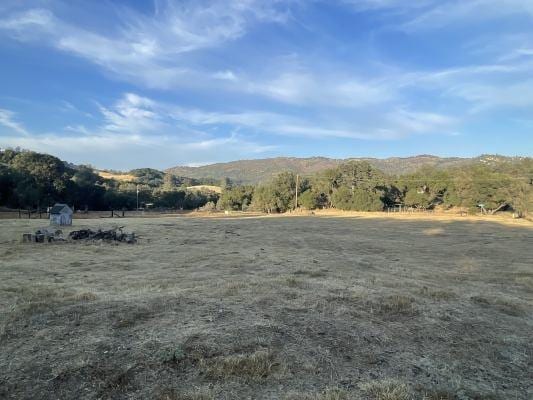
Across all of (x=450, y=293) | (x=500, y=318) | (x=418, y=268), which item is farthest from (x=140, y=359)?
(x=418, y=268)

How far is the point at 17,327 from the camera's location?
678 cm

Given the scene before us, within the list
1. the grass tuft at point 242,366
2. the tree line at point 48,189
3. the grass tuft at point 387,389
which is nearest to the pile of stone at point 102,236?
the grass tuft at point 242,366

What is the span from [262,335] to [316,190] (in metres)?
72.9

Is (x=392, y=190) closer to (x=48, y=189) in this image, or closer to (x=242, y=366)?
(x=48, y=189)

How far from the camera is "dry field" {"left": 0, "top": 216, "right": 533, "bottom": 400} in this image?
196 inches

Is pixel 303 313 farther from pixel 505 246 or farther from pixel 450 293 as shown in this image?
pixel 505 246

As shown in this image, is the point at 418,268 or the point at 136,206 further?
the point at 136,206

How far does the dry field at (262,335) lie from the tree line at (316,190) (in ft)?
167

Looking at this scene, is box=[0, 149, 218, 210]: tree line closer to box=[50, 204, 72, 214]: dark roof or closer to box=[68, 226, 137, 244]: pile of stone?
box=[50, 204, 72, 214]: dark roof

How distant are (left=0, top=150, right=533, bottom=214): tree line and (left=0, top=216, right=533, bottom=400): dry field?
50.8 meters

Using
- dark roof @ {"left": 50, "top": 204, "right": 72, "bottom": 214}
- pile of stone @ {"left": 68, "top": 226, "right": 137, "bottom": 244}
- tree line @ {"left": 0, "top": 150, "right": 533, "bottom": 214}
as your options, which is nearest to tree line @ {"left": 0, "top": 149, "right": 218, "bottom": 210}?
tree line @ {"left": 0, "top": 150, "right": 533, "bottom": 214}

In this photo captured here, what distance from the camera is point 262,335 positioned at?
6.49 metres

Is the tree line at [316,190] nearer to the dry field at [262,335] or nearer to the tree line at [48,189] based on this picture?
the tree line at [48,189]

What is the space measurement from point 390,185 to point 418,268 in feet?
212
